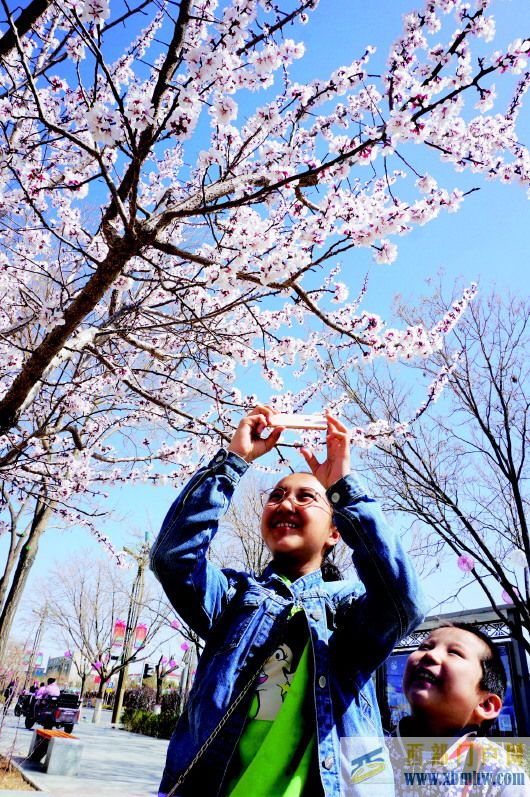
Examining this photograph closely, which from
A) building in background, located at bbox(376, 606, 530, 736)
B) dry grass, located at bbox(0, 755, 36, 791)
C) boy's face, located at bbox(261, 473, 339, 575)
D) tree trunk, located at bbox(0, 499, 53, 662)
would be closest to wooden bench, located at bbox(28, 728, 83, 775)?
dry grass, located at bbox(0, 755, 36, 791)

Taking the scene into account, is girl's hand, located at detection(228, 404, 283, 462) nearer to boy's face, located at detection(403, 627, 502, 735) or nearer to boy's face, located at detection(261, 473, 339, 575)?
boy's face, located at detection(261, 473, 339, 575)

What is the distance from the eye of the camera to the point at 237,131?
4336 mm

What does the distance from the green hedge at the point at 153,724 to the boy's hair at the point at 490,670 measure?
56.8 ft

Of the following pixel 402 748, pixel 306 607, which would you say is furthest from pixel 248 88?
pixel 402 748

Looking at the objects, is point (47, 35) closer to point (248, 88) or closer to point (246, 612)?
point (248, 88)

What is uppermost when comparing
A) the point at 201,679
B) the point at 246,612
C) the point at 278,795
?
the point at 246,612

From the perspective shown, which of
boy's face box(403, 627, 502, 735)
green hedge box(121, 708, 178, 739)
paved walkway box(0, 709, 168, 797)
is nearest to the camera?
boy's face box(403, 627, 502, 735)

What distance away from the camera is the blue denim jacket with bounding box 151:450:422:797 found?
1124mm

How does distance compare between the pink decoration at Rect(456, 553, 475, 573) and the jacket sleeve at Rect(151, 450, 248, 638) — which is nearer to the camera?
the jacket sleeve at Rect(151, 450, 248, 638)

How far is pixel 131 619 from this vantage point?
2336 cm

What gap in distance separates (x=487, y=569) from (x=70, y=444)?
6320 mm

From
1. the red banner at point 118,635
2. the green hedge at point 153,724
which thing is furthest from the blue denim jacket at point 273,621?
the red banner at point 118,635

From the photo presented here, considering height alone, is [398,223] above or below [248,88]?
below

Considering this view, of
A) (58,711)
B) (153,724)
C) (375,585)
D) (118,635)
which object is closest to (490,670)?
(375,585)
